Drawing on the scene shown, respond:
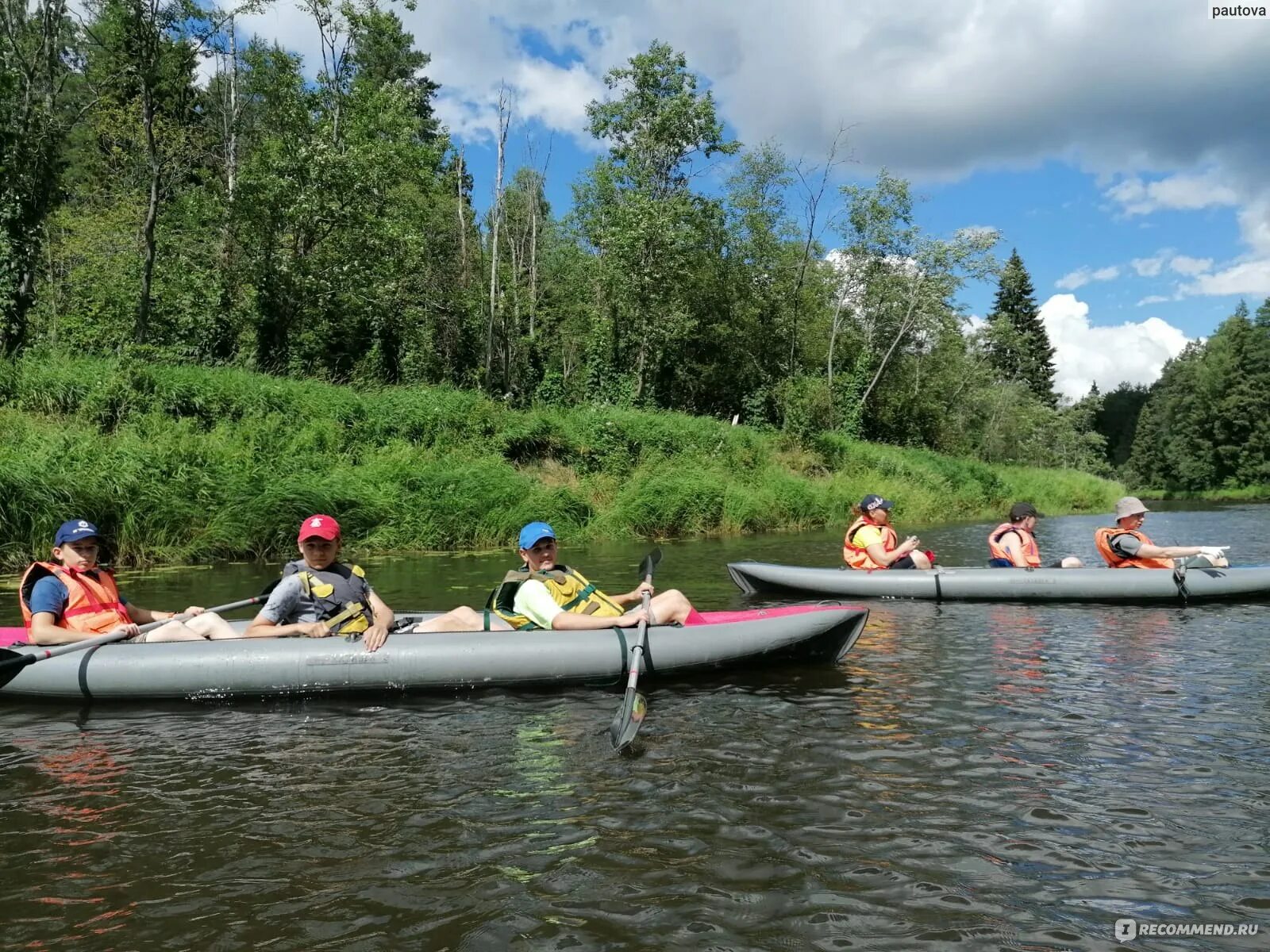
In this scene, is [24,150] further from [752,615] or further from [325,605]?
[752,615]

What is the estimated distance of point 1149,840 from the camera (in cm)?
334

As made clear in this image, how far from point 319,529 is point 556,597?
1542mm

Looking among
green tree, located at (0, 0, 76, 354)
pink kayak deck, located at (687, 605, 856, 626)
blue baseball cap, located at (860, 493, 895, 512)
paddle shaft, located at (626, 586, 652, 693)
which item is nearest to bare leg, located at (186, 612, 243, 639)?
paddle shaft, located at (626, 586, 652, 693)

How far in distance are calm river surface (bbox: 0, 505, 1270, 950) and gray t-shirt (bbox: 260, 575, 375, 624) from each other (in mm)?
560

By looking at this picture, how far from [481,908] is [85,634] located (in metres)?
4.01

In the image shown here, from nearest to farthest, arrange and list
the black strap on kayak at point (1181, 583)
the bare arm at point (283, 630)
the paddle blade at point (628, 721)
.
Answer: the paddle blade at point (628, 721), the bare arm at point (283, 630), the black strap on kayak at point (1181, 583)

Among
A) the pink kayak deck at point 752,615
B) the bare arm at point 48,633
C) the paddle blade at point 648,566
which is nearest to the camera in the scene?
the bare arm at point 48,633

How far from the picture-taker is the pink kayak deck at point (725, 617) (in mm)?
5832

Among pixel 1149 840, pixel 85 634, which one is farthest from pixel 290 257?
pixel 1149 840

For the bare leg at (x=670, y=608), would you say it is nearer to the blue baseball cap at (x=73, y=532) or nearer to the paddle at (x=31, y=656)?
the paddle at (x=31, y=656)

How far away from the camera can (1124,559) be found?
9.38 meters

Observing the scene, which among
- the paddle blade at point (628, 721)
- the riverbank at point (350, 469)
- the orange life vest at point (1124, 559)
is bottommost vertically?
the paddle blade at point (628, 721)

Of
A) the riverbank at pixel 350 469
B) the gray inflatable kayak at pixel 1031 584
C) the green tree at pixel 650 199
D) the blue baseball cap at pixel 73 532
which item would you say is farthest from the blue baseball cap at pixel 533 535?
the green tree at pixel 650 199

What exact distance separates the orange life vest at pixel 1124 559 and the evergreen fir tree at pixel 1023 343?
129ft
